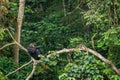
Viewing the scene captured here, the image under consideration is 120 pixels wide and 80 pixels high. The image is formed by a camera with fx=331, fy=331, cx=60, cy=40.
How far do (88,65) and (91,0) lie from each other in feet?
8.16

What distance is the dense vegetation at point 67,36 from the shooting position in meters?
6.64

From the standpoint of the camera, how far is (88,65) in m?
6.36

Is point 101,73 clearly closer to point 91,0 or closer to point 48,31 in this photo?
point 91,0

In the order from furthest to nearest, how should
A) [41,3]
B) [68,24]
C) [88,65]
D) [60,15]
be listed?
[41,3]
[60,15]
[68,24]
[88,65]

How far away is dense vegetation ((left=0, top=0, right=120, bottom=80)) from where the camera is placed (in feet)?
21.8

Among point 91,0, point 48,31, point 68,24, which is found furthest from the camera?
point 68,24

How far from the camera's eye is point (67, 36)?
12805mm

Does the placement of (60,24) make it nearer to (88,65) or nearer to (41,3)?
(41,3)

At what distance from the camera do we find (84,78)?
21.3 feet

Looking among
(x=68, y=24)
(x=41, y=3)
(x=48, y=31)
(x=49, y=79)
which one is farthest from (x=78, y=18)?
(x=49, y=79)

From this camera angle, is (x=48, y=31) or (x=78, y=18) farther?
(x=78, y=18)

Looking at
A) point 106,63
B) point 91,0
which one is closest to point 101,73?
point 106,63

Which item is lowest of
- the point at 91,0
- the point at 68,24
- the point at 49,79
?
the point at 49,79

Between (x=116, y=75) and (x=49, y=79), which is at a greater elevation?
(x=116, y=75)
